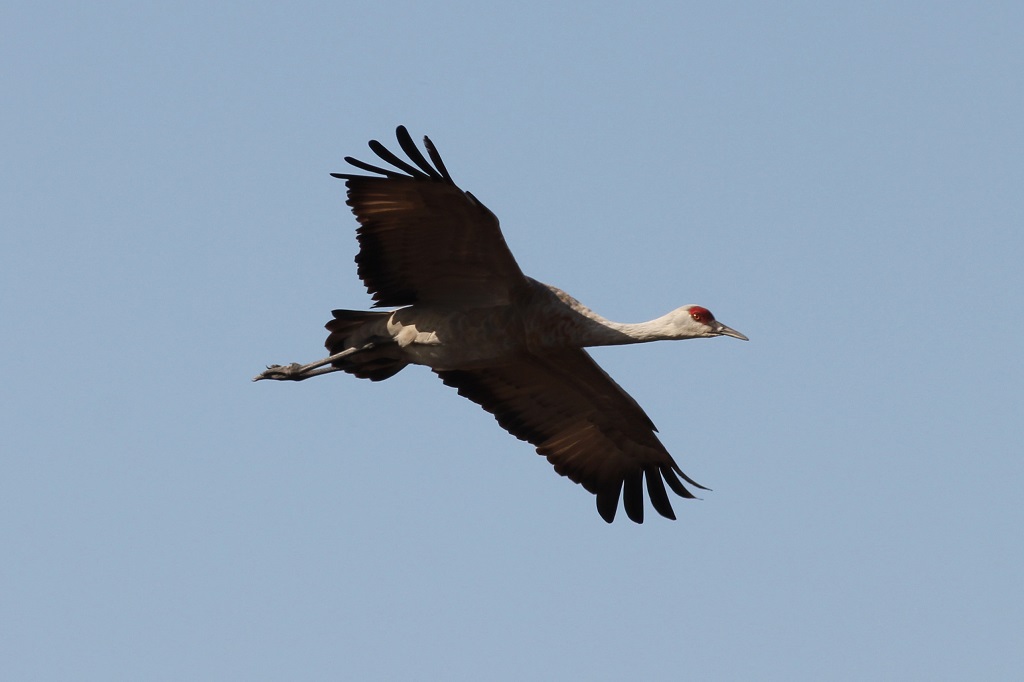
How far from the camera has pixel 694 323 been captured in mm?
13992

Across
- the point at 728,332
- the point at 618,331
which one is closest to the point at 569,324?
the point at 618,331

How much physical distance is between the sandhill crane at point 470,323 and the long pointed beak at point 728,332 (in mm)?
12

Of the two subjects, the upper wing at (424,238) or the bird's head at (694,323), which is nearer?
the upper wing at (424,238)

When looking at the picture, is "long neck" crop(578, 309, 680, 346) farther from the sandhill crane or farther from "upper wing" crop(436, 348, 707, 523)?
"upper wing" crop(436, 348, 707, 523)

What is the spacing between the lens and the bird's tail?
1398 centimetres

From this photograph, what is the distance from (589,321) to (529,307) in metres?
0.56

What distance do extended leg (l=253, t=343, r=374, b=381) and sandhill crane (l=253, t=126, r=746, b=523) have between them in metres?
0.01

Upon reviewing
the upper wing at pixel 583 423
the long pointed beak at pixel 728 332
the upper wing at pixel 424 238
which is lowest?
the upper wing at pixel 583 423

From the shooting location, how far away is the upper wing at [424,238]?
41.9 feet

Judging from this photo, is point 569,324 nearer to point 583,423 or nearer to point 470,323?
point 470,323

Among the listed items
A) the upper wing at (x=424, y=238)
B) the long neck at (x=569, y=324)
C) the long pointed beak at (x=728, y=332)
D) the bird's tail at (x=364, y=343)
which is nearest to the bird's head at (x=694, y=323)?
the long pointed beak at (x=728, y=332)

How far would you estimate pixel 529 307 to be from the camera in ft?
44.9

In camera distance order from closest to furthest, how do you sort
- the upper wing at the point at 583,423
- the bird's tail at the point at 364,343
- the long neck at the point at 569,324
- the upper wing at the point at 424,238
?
the upper wing at the point at 424,238, the long neck at the point at 569,324, the bird's tail at the point at 364,343, the upper wing at the point at 583,423

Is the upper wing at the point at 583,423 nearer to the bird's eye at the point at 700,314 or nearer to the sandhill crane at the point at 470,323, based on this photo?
the sandhill crane at the point at 470,323
